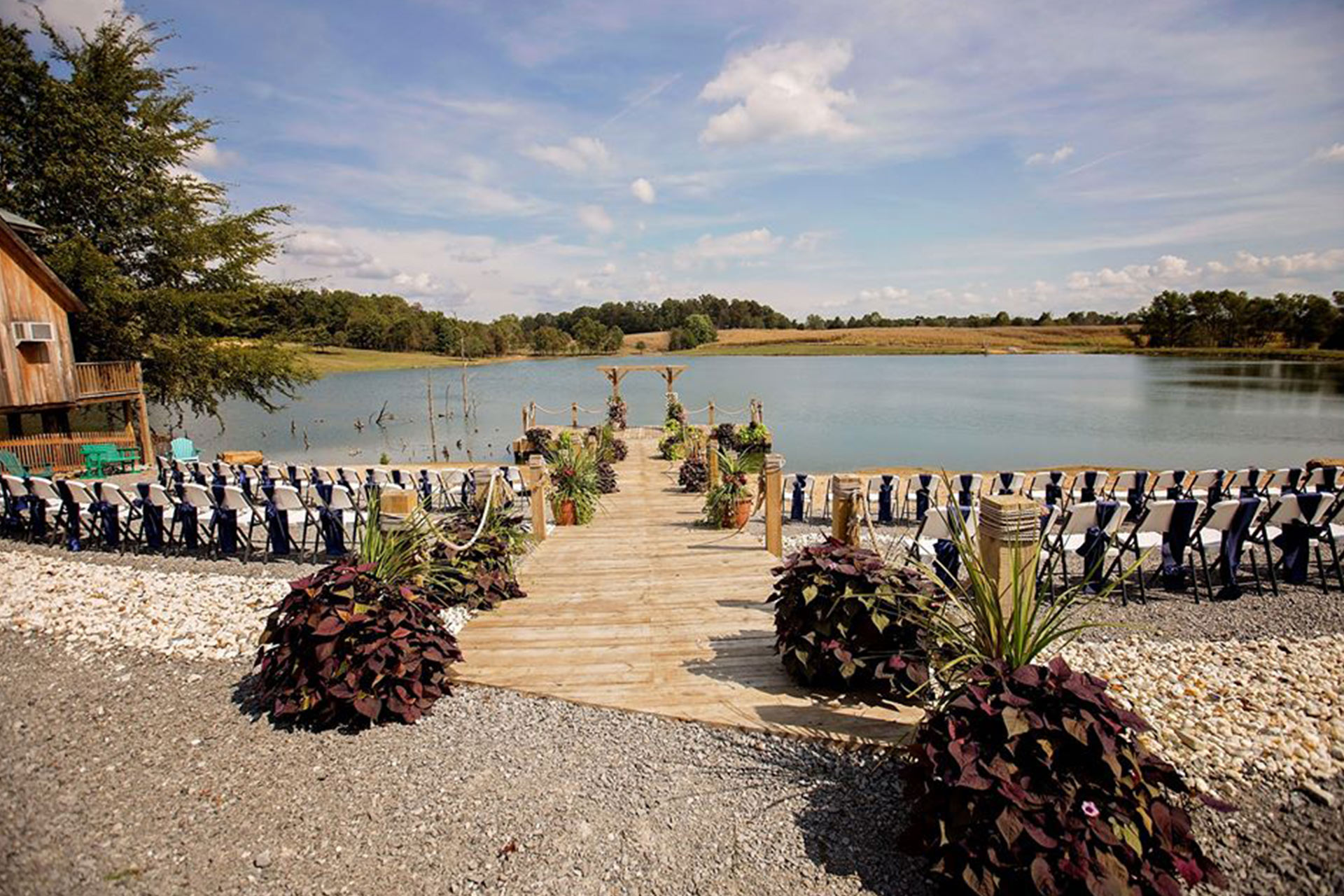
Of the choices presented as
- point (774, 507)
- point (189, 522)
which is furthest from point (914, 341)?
point (189, 522)

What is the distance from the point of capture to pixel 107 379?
17.5m

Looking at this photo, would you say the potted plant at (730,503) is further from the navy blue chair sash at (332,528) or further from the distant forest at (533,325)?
the distant forest at (533,325)

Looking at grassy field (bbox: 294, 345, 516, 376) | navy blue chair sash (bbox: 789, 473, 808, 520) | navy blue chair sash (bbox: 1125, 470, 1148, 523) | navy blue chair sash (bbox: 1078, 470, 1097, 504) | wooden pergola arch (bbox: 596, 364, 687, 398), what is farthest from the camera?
grassy field (bbox: 294, 345, 516, 376)

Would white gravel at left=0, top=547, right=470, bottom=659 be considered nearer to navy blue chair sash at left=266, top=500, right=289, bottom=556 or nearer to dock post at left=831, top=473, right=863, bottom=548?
navy blue chair sash at left=266, top=500, right=289, bottom=556

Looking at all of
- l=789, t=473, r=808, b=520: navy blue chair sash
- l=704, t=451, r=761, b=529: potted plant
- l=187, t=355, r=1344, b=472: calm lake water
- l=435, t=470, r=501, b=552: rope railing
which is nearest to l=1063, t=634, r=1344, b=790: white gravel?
l=435, t=470, r=501, b=552: rope railing

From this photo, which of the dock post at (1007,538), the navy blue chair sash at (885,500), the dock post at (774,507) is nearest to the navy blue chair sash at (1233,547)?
the dock post at (774,507)

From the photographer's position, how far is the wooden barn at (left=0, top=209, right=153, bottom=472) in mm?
14906

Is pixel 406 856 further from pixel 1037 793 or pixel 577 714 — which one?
pixel 1037 793

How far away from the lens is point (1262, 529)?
20.6 ft

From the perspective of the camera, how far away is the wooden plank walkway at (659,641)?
3.52m

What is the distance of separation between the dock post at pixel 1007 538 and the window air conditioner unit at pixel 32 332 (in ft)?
65.8

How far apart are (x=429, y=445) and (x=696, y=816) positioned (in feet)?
94.5

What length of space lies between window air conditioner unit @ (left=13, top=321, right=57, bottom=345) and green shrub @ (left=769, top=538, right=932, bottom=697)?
19.0m

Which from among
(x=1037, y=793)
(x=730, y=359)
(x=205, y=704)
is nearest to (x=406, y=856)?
(x=205, y=704)
